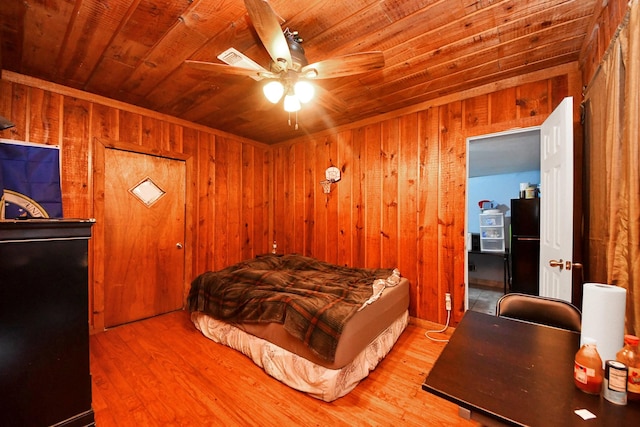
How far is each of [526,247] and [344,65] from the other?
4.09 metres

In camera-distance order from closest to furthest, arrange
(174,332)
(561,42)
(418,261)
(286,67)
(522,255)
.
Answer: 1. (286,67)
2. (561,42)
3. (174,332)
4. (418,261)
5. (522,255)

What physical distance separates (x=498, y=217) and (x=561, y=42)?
3.61 metres

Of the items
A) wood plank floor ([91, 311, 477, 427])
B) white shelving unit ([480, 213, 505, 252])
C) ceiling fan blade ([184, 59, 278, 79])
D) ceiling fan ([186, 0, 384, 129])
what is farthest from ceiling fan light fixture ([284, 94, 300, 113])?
white shelving unit ([480, 213, 505, 252])

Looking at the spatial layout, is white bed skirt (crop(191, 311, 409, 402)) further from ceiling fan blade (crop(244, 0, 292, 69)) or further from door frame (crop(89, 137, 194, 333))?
ceiling fan blade (crop(244, 0, 292, 69))

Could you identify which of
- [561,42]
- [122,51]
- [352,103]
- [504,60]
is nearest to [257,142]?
[352,103]

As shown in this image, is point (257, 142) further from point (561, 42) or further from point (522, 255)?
point (522, 255)

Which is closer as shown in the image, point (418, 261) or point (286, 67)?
point (286, 67)

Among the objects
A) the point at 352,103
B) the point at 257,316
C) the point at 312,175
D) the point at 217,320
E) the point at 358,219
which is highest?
the point at 352,103

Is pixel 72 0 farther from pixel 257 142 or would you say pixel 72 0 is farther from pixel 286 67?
pixel 257 142

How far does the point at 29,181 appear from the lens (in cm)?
224

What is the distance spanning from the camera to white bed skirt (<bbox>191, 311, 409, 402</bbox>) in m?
1.79

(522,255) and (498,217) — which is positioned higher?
(498,217)

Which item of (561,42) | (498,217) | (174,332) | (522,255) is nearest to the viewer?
(561,42)

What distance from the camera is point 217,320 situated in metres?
2.60
